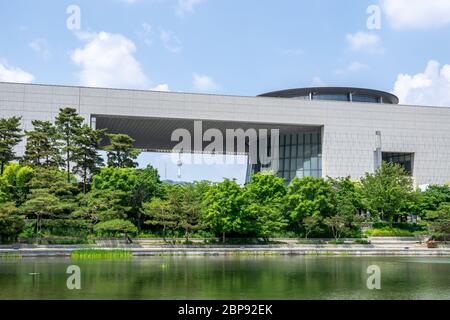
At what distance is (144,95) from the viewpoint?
5000 cm

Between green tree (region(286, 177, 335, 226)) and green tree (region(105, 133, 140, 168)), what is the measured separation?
1221 centimetres

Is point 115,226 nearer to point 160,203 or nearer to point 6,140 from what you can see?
point 160,203

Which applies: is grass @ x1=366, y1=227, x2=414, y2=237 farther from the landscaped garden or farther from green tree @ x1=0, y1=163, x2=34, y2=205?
green tree @ x1=0, y1=163, x2=34, y2=205

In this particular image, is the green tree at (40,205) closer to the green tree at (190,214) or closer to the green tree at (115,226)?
the green tree at (115,226)

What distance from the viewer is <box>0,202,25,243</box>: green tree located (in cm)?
2909

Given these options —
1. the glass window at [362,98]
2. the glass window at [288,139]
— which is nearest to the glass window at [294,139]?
the glass window at [288,139]

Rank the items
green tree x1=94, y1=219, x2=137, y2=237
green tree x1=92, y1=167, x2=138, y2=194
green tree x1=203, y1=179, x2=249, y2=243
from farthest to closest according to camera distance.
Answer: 1. green tree x1=92, y1=167, x2=138, y2=194
2. green tree x1=203, y1=179, x2=249, y2=243
3. green tree x1=94, y1=219, x2=137, y2=237

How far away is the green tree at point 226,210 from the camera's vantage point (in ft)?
107

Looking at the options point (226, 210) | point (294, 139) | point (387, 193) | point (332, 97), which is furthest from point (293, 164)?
point (226, 210)

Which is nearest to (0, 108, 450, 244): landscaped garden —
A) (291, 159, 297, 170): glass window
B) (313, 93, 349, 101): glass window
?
(291, 159, 297, 170): glass window

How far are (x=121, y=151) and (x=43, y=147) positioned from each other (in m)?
5.74

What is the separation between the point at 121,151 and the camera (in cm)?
4091

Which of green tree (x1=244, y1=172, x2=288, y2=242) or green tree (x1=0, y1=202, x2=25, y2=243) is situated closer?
green tree (x1=0, y1=202, x2=25, y2=243)
